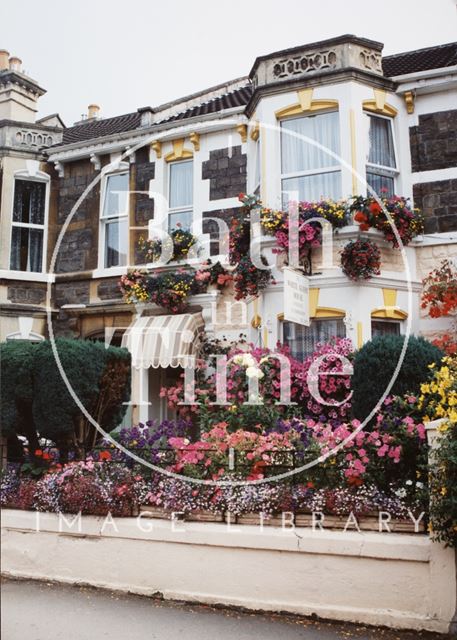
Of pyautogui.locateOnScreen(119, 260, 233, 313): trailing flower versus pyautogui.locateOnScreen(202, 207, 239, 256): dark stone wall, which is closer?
pyautogui.locateOnScreen(119, 260, 233, 313): trailing flower

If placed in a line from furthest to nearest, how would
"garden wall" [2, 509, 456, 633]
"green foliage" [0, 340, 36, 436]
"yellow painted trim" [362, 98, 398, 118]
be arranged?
"yellow painted trim" [362, 98, 398, 118] → "green foliage" [0, 340, 36, 436] → "garden wall" [2, 509, 456, 633]

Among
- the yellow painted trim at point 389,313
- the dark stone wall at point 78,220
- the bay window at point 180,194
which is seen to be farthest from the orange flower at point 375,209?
the dark stone wall at point 78,220

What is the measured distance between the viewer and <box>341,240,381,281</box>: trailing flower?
1028cm

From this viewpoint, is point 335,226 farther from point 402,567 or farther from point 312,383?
point 402,567

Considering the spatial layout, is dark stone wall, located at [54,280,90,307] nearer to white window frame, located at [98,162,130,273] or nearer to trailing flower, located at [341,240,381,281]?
white window frame, located at [98,162,130,273]

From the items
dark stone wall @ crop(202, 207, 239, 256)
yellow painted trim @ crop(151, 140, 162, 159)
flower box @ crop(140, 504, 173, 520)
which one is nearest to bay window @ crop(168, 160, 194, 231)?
yellow painted trim @ crop(151, 140, 162, 159)

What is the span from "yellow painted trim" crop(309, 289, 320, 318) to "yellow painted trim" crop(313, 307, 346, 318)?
0.17 feet

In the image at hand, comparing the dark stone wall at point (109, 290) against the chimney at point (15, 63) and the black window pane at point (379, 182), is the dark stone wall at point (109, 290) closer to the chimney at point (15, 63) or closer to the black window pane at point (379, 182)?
the black window pane at point (379, 182)

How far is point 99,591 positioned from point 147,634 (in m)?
1.32

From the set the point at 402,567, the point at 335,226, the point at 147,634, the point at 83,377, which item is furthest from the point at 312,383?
the point at 147,634

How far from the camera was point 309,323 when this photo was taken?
1052cm

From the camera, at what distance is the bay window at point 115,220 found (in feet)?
45.0

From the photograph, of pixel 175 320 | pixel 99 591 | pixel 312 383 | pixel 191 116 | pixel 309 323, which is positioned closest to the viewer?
pixel 99 591

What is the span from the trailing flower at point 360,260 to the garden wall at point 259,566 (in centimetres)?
537
